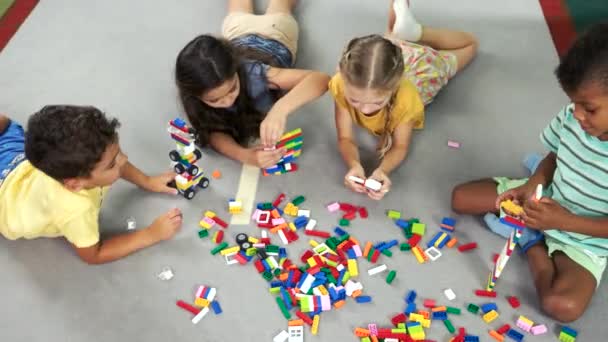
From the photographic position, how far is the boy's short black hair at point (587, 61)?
972 millimetres

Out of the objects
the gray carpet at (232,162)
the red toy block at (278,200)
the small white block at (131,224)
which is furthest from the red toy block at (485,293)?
the small white block at (131,224)

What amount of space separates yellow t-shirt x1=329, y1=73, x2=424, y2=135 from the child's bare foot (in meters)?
0.38

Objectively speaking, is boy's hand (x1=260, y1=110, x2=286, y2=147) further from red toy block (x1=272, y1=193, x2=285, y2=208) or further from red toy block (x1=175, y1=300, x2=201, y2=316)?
red toy block (x1=175, y1=300, x2=201, y2=316)

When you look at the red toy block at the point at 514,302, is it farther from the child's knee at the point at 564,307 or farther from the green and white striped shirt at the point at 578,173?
the green and white striped shirt at the point at 578,173

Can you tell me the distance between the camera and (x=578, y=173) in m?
1.23

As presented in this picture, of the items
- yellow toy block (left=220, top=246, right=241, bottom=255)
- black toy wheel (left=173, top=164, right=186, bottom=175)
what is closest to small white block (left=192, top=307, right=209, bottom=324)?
yellow toy block (left=220, top=246, right=241, bottom=255)

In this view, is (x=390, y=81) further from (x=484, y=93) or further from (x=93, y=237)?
(x=93, y=237)

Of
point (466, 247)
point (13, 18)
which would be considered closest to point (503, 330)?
point (466, 247)

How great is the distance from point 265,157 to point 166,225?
0.35 meters

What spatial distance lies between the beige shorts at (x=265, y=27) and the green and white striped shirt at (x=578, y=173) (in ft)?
3.16

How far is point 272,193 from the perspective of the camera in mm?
1569

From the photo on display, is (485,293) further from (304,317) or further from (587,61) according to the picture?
(587,61)

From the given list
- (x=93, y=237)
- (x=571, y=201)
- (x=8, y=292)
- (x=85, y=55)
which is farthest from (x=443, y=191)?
(x=85, y=55)

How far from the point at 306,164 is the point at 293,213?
0.67 feet
